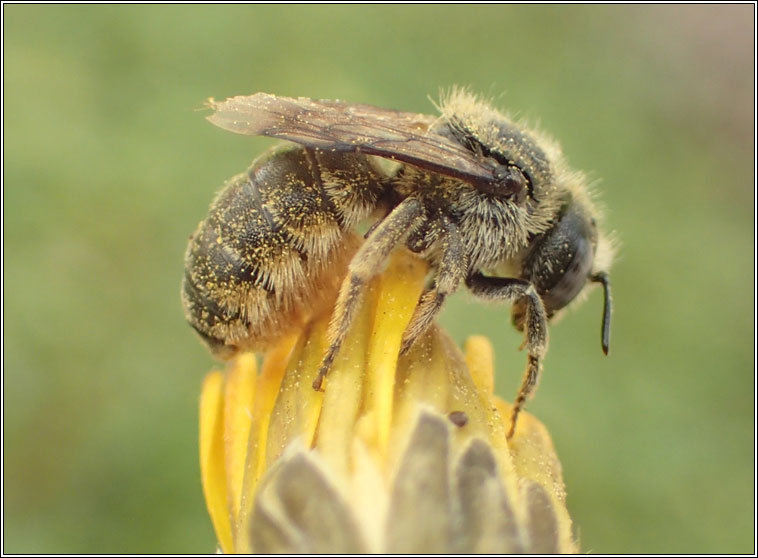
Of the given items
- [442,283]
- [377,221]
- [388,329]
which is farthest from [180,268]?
[388,329]

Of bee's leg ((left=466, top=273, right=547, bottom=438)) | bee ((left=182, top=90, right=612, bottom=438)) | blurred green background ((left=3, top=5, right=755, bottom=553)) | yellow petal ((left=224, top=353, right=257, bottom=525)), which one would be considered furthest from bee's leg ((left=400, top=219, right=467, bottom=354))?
blurred green background ((left=3, top=5, right=755, bottom=553))

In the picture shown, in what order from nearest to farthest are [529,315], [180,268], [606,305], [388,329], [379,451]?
[379,451] → [388,329] → [529,315] → [606,305] → [180,268]

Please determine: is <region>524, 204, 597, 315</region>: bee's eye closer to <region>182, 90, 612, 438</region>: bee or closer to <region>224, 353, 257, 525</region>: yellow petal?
<region>182, 90, 612, 438</region>: bee

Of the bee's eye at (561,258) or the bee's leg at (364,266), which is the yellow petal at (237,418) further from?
the bee's eye at (561,258)

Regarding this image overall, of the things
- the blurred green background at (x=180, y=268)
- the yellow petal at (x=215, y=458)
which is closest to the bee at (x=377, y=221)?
the yellow petal at (x=215, y=458)

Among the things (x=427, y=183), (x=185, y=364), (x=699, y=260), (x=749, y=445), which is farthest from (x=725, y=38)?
(x=427, y=183)

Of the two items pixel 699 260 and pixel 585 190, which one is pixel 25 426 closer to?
pixel 585 190

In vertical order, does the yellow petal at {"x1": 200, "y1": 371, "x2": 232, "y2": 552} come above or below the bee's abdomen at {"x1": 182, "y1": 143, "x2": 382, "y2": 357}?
below

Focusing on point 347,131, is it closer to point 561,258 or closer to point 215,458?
point 561,258
